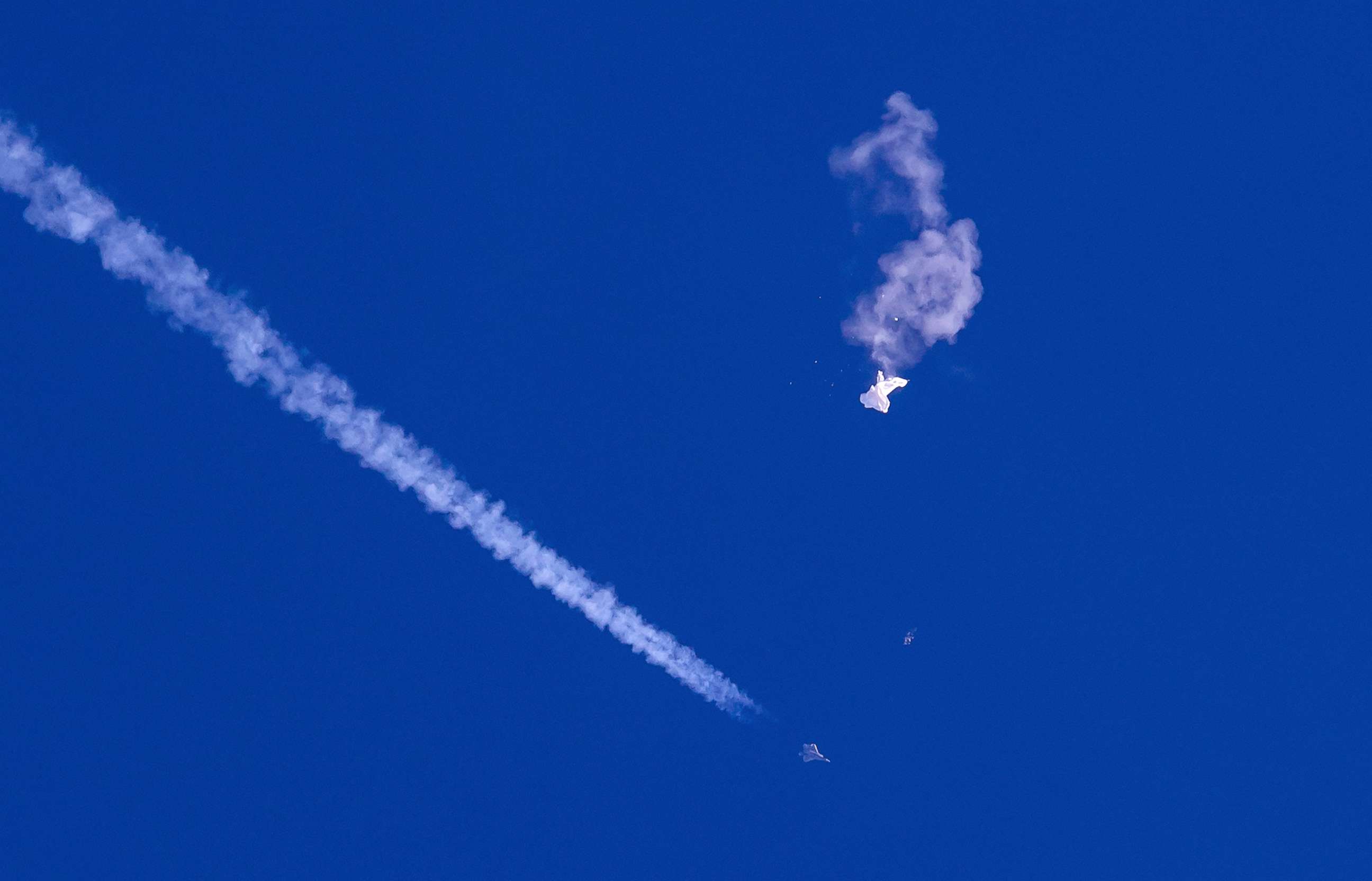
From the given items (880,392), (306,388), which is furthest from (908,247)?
(306,388)

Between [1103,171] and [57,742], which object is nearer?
[57,742]

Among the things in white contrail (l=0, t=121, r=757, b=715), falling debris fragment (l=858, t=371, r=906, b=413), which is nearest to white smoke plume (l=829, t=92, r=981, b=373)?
falling debris fragment (l=858, t=371, r=906, b=413)

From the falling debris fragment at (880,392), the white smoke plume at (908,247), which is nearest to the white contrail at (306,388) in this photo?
the falling debris fragment at (880,392)

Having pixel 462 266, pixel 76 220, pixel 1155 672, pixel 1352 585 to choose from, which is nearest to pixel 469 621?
pixel 462 266

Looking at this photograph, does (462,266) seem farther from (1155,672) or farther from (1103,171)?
(1155,672)

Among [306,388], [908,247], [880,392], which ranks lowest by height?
[306,388]

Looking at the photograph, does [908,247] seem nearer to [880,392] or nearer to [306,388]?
[880,392]
